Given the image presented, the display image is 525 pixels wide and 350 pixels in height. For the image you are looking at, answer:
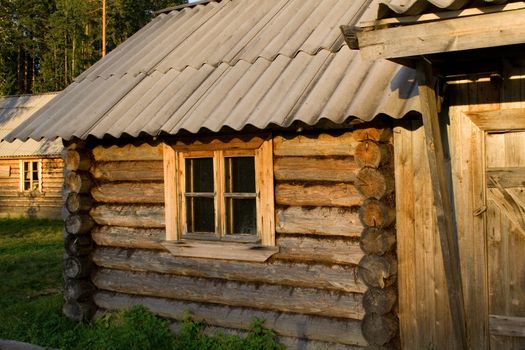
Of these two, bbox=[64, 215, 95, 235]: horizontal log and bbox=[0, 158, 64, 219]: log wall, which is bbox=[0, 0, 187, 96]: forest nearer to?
bbox=[0, 158, 64, 219]: log wall

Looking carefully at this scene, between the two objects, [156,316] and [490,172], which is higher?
[490,172]

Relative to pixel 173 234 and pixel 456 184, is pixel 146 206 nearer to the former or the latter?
pixel 173 234

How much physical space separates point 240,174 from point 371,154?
5.74 ft

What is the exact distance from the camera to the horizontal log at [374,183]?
552cm

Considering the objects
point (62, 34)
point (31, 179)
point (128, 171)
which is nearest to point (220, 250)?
point (128, 171)

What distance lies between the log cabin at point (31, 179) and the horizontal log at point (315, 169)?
1864cm

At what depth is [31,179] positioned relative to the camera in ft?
80.6

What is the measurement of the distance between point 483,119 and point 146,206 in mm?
4186

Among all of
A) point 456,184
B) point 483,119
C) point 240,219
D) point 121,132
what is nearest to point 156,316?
point 240,219

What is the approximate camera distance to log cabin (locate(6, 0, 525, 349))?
5062 millimetres

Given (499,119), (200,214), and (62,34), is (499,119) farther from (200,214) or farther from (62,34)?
(62,34)

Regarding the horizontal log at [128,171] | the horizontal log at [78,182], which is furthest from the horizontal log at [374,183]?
the horizontal log at [78,182]

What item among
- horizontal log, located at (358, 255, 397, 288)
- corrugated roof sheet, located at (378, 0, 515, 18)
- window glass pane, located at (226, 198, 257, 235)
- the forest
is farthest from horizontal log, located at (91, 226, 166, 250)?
A: the forest

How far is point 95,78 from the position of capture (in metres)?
8.88
